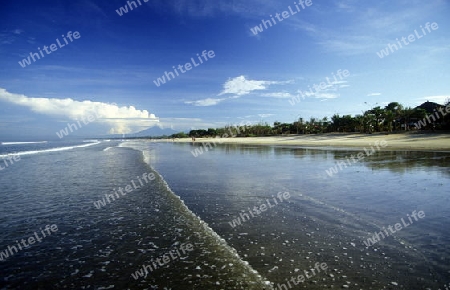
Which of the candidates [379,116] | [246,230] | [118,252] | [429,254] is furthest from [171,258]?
[379,116]

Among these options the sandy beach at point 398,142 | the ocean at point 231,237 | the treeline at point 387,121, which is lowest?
the ocean at point 231,237

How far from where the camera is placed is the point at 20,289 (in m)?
4.87

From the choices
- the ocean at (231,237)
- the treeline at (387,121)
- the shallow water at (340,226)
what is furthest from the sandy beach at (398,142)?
the ocean at (231,237)

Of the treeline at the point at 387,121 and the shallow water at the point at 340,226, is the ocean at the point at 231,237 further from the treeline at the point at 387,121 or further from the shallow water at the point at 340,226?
the treeline at the point at 387,121

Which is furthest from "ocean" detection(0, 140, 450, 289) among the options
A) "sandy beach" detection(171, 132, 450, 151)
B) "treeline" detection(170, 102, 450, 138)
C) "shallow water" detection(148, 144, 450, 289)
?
"treeline" detection(170, 102, 450, 138)

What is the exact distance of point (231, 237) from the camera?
7066mm

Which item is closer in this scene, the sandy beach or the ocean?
the ocean

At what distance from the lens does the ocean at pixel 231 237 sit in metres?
5.10

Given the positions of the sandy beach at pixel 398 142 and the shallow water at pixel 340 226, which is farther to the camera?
the sandy beach at pixel 398 142

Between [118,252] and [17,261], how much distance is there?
2.41 metres

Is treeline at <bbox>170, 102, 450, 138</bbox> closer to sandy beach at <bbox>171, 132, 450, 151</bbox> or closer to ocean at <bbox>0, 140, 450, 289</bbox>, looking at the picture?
sandy beach at <bbox>171, 132, 450, 151</bbox>

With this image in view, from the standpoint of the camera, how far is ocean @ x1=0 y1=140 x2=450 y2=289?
5.10 metres

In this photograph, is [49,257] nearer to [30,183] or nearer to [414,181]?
[30,183]

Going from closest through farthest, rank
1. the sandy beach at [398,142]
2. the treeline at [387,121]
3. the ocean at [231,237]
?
the ocean at [231,237] < the sandy beach at [398,142] < the treeline at [387,121]
